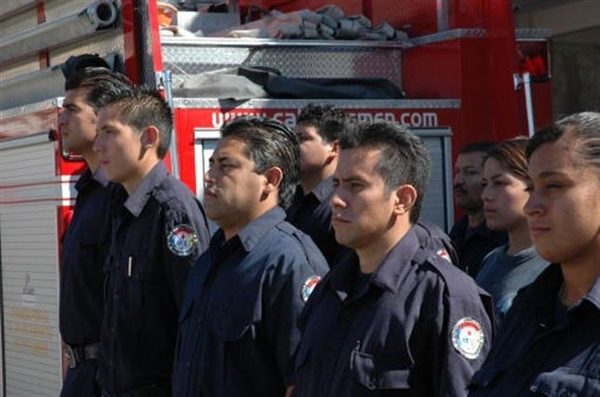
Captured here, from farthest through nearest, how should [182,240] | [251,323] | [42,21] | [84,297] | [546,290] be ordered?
1. [42,21]
2. [84,297]
3. [182,240]
4. [251,323]
5. [546,290]

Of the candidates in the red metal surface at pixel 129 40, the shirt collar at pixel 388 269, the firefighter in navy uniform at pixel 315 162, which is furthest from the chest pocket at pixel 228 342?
the red metal surface at pixel 129 40

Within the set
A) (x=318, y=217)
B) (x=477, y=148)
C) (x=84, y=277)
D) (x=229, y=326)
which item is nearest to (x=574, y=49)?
(x=477, y=148)

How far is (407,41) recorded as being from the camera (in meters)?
6.11

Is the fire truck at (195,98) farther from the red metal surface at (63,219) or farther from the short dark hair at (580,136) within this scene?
the short dark hair at (580,136)

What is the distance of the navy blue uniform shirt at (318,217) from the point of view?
16.3 ft

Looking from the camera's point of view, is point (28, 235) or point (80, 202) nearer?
point (80, 202)

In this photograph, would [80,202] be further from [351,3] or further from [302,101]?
[351,3]

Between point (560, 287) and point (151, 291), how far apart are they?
1905 mm

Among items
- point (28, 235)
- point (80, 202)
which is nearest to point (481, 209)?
point (80, 202)

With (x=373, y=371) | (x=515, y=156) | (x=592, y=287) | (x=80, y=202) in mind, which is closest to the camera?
(x=592, y=287)

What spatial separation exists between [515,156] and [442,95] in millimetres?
1698

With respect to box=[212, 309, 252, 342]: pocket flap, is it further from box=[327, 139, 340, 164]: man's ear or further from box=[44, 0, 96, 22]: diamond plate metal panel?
box=[44, 0, 96, 22]: diamond plate metal panel

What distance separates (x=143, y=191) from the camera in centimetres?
438

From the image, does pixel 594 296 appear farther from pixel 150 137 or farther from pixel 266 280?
pixel 150 137
